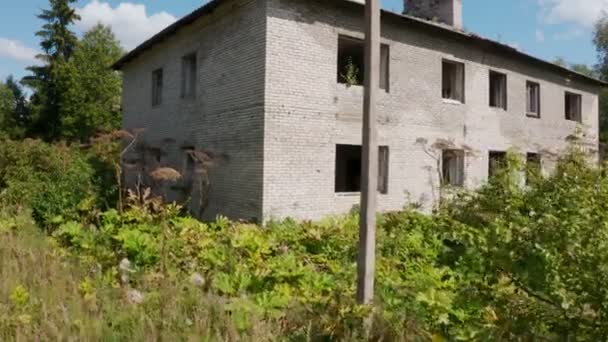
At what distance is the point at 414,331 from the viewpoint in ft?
12.5

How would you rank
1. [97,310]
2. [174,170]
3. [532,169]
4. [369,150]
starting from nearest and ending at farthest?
[369,150] < [97,310] < [532,169] < [174,170]

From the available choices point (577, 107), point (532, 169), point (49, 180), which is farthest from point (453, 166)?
point (49, 180)

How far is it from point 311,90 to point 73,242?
5554 millimetres

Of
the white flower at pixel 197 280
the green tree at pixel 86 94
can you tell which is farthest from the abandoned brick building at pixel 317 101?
the green tree at pixel 86 94

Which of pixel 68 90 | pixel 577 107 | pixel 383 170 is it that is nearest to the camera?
pixel 383 170

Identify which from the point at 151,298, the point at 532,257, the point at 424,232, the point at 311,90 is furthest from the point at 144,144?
the point at 532,257

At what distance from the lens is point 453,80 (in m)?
13.4

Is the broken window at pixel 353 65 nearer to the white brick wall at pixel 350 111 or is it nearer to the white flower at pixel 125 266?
the white brick wall at pixel 350 111

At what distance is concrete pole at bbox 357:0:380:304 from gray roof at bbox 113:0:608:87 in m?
6.55

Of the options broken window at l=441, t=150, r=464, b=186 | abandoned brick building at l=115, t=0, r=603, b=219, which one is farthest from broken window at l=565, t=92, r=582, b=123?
broken window at l=441, t=150, r=464, b=186

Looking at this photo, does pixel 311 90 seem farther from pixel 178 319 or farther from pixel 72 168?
pixel 178 319

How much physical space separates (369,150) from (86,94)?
28909 millimetres

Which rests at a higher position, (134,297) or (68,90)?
(68,90)

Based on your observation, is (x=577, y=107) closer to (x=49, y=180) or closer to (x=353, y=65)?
(x=353, y=65)
